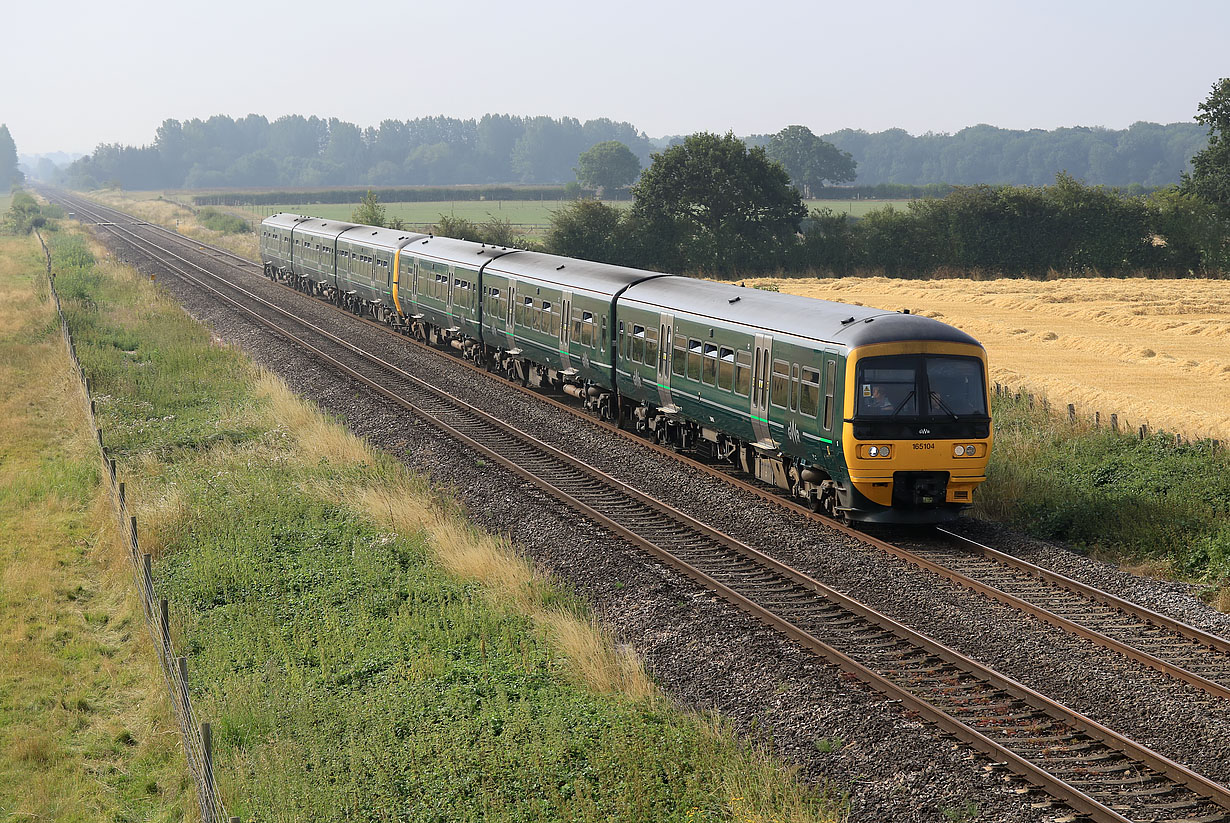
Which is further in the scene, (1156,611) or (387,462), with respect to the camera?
(387,462)

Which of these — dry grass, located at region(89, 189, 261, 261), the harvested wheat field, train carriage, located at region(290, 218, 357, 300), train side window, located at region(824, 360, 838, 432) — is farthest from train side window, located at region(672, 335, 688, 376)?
dry grass, located at region(89, 189, 261, 261)

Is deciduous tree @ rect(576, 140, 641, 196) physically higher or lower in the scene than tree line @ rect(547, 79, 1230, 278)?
higher

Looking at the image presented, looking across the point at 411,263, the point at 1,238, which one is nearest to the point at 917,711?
the point at 411,263

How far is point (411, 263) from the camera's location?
3706cm

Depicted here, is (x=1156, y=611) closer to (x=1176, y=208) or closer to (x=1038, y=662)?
(x=1038, y=662)

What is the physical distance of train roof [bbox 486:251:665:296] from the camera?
24594mm

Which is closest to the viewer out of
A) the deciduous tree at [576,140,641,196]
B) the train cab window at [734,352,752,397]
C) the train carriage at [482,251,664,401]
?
the train cab window at [734,352,752,397]

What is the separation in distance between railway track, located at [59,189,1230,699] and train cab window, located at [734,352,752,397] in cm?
194

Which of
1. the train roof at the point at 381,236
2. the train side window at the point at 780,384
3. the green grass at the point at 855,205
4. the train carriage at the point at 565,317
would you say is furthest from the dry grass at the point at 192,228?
the train side window at the point at 780,384

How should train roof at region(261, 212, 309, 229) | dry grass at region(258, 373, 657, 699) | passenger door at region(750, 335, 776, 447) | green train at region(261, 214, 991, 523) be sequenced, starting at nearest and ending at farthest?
1. dry grass at region(258, 373, 657, 699)
2. green train at region(261, 214, 991, 523)
3. passenger door at region(750, 335, 776, 447)
4. train roof at region(261, 212, 309, 229)

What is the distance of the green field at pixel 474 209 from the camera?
115 metres

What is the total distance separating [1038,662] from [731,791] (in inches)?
180

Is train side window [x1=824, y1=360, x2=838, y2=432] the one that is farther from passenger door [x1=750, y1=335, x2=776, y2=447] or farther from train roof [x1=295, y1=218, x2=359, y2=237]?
train roof [x1=295, y1=218, x2=359, y2=237]

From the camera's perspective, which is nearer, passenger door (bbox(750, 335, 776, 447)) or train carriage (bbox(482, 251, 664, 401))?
passenger door (bbox(750, 335, 776, 447))
